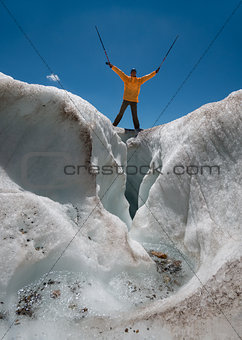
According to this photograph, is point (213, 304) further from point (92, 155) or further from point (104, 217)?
point (92, 155)

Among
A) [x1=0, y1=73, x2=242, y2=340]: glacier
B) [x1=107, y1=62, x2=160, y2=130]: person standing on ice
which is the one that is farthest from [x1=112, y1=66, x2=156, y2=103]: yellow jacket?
Result: [x1=0, y1=73, x2=242, y2=340]: glacier

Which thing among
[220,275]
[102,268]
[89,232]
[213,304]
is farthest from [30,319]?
[220,275]

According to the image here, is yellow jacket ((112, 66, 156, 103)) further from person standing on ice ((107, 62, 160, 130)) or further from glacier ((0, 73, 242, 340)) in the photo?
glacier ((0, 73, 242, 340))

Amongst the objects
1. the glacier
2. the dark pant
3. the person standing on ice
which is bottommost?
the glacier

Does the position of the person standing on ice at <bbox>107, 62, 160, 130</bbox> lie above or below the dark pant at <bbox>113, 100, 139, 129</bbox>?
above

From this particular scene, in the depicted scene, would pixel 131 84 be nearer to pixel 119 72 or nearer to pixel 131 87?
pixel 131 87

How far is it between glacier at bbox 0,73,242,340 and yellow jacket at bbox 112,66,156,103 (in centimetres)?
343

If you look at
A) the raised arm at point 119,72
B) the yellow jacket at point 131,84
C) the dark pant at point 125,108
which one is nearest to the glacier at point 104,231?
the dark pant at point 125,108

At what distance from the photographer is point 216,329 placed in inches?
71.9

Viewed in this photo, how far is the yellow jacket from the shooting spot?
7789 mm

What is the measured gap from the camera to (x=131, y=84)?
784cm

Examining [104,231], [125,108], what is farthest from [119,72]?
[104,231]

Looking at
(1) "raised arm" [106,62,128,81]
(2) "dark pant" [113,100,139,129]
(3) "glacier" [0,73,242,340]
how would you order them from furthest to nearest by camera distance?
(2) "dark pant" [113,100,139,129] → (1) "raised arm" [106,62,128,81] → (3) "glacier" [0,73,242,340]

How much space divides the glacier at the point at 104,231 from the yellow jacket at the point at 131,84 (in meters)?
3.43
